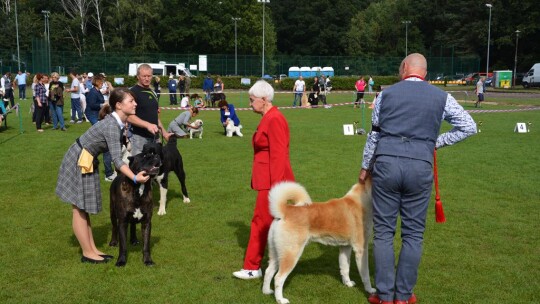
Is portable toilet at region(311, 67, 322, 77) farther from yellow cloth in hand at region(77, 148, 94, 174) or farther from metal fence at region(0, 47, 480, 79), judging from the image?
yellow cloth in hand at region(77, 148, 94, 174)

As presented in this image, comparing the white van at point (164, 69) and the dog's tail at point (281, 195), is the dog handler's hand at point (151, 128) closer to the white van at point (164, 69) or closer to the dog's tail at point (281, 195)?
the dog's tail at point (281, 195)

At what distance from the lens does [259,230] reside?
16.9 ft

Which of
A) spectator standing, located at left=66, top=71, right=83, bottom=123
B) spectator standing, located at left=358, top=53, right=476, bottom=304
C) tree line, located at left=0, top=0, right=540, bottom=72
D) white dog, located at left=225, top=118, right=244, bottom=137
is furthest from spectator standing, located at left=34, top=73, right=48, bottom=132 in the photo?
tree line, located at left=0, top=0, right=540, bottom=72

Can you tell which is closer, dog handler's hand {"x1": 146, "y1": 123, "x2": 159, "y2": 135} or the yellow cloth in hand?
the yellow cloth in hand

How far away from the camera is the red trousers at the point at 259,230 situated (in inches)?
199

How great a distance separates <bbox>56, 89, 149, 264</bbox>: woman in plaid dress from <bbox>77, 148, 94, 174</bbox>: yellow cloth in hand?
0.05 metres

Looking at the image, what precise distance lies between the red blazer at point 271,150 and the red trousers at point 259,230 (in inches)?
6.5

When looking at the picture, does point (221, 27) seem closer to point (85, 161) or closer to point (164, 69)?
point (164, 69)

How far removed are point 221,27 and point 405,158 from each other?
71335mm

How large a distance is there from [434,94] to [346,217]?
137cm

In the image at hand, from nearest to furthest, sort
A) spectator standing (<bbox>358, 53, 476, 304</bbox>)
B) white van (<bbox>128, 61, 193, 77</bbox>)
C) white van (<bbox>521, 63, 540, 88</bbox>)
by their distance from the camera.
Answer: spectator standing (<bbox>358, 53, 476, 304</bbox>) < white van (<bbox>521, 63, 540, 88</bbox>) < white van (<bbox>128, 61, 193, 77</bbox>)

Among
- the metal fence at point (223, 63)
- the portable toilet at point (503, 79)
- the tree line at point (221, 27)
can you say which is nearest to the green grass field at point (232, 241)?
the metal fence at point (223, 63)

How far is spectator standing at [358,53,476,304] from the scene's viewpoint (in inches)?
160

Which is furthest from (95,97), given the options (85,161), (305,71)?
(305,71)
